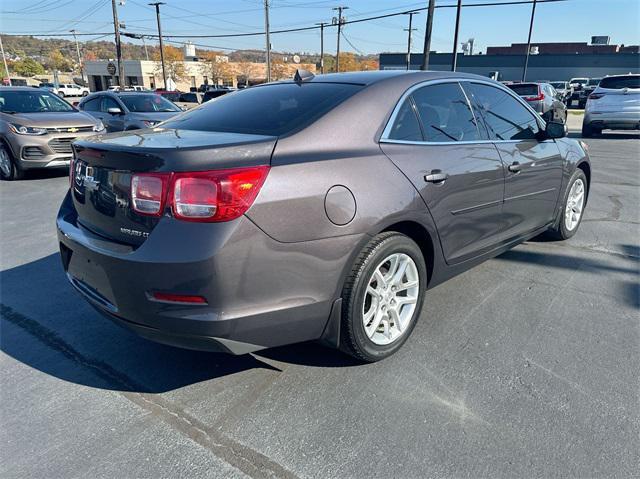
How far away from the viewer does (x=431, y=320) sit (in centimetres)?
324

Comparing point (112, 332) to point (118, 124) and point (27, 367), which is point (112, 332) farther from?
point (118, 124)

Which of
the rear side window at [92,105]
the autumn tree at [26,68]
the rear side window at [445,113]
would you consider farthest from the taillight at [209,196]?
the autumn tree at [26,68]

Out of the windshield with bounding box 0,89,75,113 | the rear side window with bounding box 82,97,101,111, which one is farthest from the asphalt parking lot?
the rear side window with bounding box 82,97,101,111

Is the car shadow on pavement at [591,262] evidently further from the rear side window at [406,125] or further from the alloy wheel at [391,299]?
the rear side window at [406,125]

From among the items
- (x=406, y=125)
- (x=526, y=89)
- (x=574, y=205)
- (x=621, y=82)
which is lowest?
(x=574, y=205)

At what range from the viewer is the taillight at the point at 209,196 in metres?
2.01

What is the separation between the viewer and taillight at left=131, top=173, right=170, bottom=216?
2061 mm

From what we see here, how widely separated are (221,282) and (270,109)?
131cm

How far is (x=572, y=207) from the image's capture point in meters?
4.86

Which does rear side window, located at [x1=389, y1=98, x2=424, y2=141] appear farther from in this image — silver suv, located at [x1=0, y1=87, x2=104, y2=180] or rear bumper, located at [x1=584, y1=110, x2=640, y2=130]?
rear bumper, located at [x1=584, y1=110, x2=640, y2=130]

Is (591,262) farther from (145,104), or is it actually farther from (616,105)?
(616,105)

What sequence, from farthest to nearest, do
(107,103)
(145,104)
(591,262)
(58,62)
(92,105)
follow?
(58,62)
(92,105)
(107,103)
(145,104)
(591,262)

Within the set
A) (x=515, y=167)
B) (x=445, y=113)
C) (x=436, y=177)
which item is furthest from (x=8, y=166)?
(x=515, y=167)

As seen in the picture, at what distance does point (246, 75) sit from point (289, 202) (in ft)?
300
